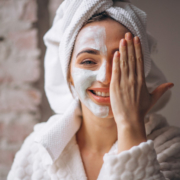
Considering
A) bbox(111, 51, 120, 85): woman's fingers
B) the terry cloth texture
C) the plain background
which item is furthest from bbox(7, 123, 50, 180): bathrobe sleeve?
the plain background

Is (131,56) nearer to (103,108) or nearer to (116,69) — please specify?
(116,69)

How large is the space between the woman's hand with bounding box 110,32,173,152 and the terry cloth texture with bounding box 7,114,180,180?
5cm

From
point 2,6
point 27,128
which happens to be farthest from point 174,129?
point 2,6

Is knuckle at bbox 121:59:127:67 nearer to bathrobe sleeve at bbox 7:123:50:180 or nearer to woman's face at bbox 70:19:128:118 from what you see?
woman's face at bbox 70:19:128:118

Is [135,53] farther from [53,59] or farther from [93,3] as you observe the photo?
[53,59]

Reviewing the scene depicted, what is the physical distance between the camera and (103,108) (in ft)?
2.07

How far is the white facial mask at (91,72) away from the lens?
0.61 meters

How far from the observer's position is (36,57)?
0.95 meters

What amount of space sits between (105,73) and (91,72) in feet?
0.16

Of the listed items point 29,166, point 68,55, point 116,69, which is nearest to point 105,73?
point 116,69

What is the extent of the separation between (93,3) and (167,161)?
1.72 ft

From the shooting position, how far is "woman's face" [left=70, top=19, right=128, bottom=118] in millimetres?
609

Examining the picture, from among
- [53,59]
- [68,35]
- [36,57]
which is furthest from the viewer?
→ [36,57]

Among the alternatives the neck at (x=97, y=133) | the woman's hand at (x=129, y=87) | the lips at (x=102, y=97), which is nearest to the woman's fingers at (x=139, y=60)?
the woman's hand at (x=129, y=87)
